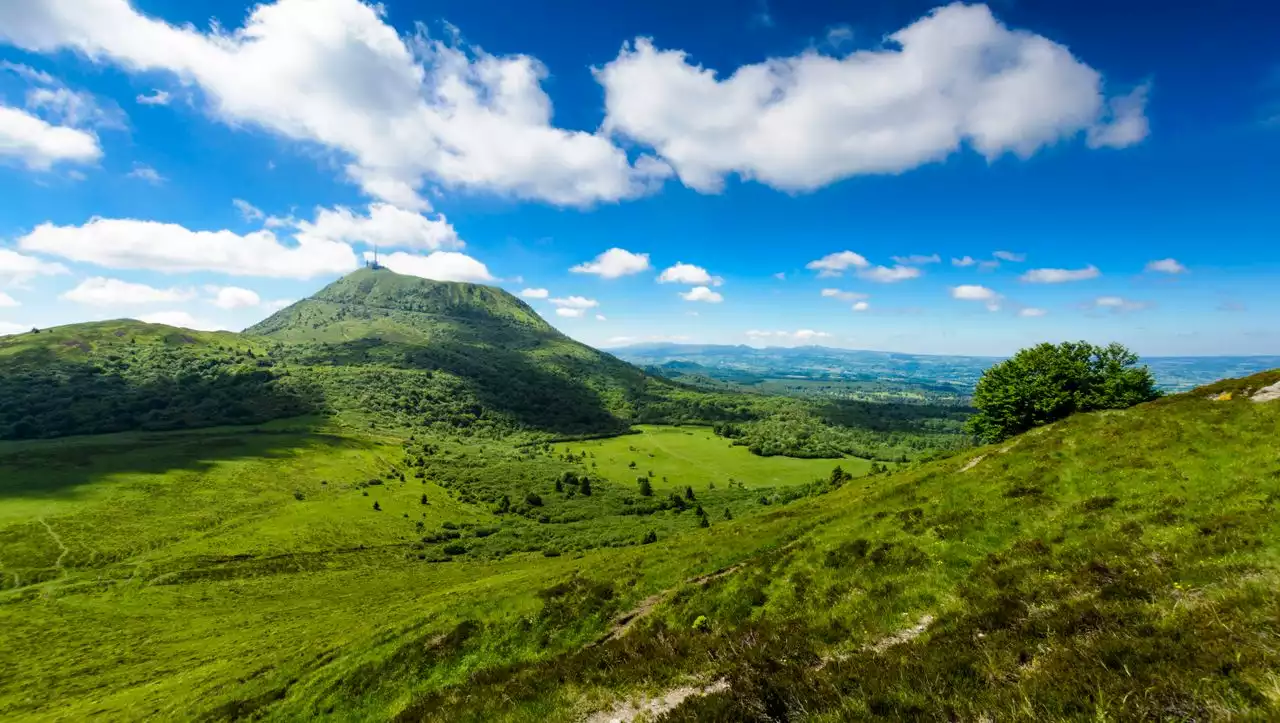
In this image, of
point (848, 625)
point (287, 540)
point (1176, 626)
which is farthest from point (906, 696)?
point (287, 540)

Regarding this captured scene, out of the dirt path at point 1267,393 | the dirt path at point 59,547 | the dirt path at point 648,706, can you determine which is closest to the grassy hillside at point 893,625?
the dirt path at point 648,706

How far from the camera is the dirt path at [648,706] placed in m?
13.5

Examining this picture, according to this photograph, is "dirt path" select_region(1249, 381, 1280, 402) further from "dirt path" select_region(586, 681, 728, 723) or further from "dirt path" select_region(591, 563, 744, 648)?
"dirt path" select_region(586, 681, 728, 723)

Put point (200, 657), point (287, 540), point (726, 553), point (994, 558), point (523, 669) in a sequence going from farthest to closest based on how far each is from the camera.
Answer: point (287, 540) → point (200, 657) → point (726, 553) → point (994, 558) → point (523, 669)

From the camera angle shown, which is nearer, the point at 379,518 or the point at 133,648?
the point at 133,648

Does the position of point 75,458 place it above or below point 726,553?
below

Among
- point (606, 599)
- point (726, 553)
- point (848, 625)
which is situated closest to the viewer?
point (848, 625)

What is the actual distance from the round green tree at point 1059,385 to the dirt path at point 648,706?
77.4 meters

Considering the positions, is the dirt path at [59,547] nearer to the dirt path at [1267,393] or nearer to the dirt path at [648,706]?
the dirt path at [648,706]

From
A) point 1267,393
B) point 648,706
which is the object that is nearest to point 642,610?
point 648,706

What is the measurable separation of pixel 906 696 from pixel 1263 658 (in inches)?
230

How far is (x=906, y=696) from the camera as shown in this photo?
8969mm

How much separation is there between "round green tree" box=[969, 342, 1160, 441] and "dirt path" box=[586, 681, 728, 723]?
77.4 meters

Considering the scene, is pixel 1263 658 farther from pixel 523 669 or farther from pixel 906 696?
pixel 523 669
